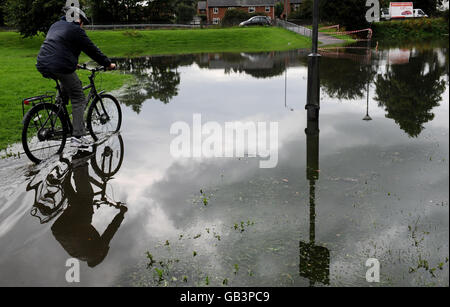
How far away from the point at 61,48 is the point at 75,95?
83 cm

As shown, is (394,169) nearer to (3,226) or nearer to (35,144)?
(3,226)

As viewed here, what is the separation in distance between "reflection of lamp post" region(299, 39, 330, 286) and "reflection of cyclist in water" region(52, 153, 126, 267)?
6.30 feet

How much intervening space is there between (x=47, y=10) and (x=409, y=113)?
3984 centimetres

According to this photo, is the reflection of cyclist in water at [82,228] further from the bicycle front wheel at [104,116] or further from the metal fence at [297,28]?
the metal fence at [297,28]

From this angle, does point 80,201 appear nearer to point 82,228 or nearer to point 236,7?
point 82,228

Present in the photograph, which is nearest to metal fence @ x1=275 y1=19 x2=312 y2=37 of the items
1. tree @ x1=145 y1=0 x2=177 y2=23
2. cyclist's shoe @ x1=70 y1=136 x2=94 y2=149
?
tree @ x1=145 y1=0 x2=177 y2=23

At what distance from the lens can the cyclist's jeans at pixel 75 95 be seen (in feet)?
23.1

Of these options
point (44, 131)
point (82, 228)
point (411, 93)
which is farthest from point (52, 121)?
point (411, 93)

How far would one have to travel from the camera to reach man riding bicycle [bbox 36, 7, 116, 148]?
670cm

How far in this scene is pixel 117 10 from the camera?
2621 inches

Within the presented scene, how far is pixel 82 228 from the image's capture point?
482 centimetres

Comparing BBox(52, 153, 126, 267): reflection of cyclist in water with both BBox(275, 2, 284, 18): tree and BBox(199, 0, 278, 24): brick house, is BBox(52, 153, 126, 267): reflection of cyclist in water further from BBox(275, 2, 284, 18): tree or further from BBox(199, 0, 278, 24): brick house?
BBox(275, 2, 284, 18): tree

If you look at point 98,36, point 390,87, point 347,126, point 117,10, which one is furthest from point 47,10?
point 347,126

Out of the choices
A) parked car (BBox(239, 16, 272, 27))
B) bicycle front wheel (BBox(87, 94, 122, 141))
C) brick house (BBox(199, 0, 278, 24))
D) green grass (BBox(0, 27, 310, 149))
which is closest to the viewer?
bicycle front wheel (BBox(87, 94, 122, 141))
